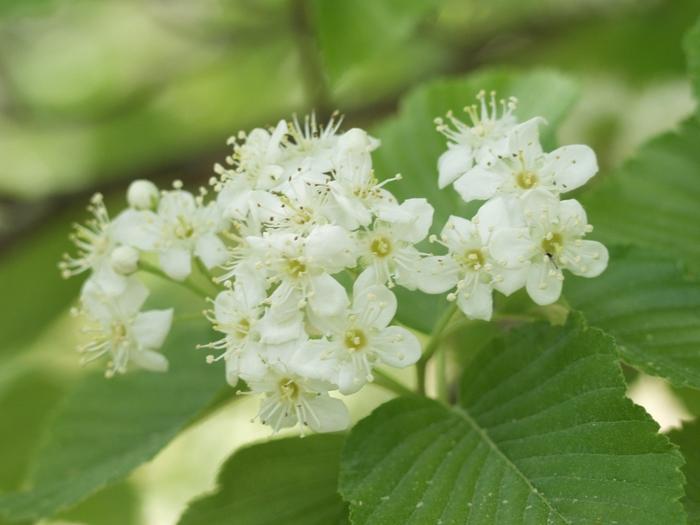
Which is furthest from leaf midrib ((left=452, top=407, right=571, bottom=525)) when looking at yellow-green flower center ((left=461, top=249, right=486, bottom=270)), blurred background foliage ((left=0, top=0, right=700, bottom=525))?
blurred background foliage ((left=0, top=0, right=700, bottom=525))

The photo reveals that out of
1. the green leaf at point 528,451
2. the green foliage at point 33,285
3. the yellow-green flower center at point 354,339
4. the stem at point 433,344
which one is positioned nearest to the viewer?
the green leaf at point 528,451

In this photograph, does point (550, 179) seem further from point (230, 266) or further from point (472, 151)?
point (230, 266)

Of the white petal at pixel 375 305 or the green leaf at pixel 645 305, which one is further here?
the green leaf at pixel 645 305

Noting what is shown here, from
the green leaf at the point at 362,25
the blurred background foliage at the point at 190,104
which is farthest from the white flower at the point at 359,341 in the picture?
the blurred background foliage at the point at 190,104

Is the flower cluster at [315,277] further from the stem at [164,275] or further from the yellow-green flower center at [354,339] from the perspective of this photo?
the stem at [164,275]

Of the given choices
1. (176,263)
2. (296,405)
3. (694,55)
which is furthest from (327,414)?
(694,55)

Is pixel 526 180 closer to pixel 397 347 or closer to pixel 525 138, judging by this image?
pixel 525 138

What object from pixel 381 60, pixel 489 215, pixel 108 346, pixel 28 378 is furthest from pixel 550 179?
pixel 381 60
